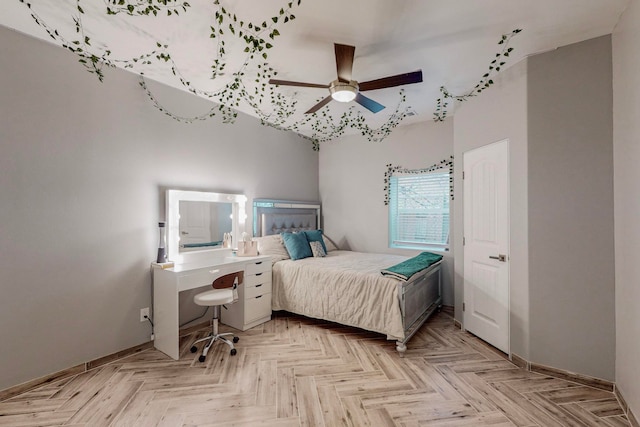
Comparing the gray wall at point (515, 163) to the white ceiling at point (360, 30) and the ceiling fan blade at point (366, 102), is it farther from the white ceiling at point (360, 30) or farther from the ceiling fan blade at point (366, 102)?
the ceiling fan blade at point (366, 102)

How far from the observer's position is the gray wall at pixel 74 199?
7.01ft

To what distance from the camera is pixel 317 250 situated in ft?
13.5

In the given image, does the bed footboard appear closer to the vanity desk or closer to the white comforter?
the white comforter

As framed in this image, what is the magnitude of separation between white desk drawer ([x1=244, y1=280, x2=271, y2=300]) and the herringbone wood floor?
0.61m

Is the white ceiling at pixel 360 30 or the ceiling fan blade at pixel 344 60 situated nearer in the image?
the white ceiling at pixel 360 30

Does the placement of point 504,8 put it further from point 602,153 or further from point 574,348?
point 574,348

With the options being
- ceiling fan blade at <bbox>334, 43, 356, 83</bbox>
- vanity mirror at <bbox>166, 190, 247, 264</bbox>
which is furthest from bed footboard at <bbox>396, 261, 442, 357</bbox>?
vanity mirror at <bbox>166, 190, 247, 264</bbox>

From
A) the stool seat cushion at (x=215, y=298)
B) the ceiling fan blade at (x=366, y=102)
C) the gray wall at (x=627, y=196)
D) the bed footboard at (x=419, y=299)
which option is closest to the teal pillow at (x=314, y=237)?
the bed footboard at (x=419, y=299)

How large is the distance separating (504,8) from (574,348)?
2611 mm

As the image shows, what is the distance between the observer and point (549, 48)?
2.36 m

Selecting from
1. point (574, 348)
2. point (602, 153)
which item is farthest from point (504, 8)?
point (574, 348)

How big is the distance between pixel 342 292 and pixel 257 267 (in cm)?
107

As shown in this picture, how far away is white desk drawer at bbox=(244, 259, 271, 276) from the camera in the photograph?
3.34 meters

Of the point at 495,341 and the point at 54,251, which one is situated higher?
the point at 54,251
